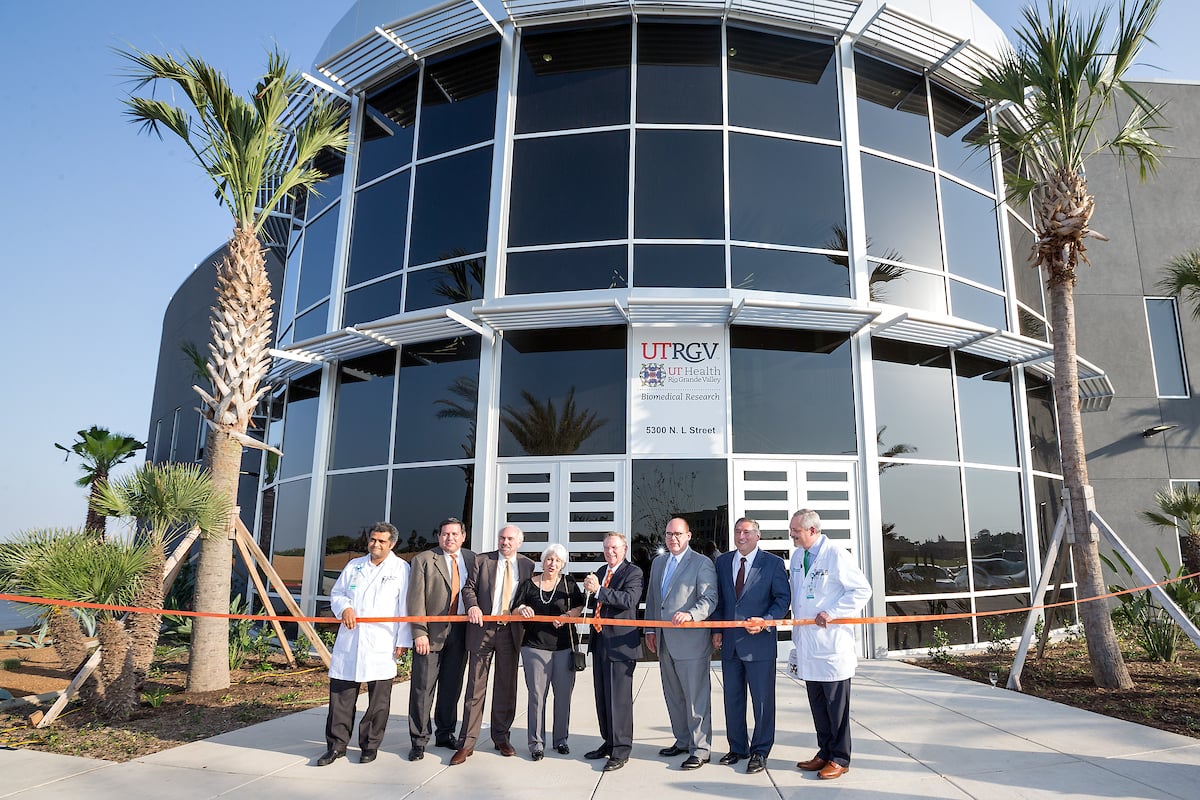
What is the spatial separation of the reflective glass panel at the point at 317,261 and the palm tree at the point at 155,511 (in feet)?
19.2

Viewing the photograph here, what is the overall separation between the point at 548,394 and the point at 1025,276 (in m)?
9.26

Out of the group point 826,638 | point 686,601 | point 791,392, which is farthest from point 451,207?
point 826,638

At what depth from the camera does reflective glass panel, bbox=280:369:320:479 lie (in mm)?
12594

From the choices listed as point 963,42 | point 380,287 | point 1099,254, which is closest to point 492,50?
point 380,287

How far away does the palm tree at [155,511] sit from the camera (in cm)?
718

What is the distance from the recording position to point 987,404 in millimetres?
11734

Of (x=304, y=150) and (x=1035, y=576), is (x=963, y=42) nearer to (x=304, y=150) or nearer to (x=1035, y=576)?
(x=1035, y=576)

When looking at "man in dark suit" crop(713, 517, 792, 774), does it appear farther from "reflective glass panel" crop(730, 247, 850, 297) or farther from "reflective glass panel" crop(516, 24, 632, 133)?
"reflective glass panel" crop(516, 24, 632, 133)

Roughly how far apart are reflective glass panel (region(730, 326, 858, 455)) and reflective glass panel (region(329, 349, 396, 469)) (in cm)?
546

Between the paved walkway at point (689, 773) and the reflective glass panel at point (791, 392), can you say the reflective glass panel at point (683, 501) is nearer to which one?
the reflective glass panel at point (791, 392)

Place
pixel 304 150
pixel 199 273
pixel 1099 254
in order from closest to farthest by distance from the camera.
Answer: pixel 304 150 < pixel 1099 254 < pixel 199 273

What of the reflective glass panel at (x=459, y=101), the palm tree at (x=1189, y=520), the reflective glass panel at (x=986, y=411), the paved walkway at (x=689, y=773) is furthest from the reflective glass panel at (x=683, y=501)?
the palm tree at (x=1189, y=520)

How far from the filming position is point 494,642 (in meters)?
5.77

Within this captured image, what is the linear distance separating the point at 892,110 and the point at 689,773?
10983 millimetres
